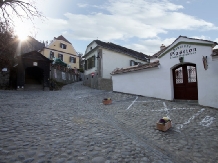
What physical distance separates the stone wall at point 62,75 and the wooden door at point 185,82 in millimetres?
17122

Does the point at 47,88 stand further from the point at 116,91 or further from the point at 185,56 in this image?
the point at 185,56

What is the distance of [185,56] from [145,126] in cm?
602

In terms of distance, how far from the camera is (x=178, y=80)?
418 inches

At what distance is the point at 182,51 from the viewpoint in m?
9.91

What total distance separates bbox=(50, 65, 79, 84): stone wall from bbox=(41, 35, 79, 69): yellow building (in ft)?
14.7

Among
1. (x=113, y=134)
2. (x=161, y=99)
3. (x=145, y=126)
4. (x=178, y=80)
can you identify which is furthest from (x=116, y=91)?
(x=113, y=134)

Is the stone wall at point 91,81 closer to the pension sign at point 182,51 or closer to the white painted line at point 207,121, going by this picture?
the pension sign at point 182,51

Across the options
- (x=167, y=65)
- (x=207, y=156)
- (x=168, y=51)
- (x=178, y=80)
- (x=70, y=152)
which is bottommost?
(x=207, y=156)

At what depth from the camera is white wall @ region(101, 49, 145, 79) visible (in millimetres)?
20614

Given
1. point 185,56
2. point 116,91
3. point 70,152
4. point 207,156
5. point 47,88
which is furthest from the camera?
point 47,88

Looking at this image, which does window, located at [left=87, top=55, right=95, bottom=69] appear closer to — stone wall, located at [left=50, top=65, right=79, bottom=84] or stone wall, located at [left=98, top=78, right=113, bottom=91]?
stone wall, located at [left=98, top=78, right=113, bottom=91]

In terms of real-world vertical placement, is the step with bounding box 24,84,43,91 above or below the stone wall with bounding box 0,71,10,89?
below

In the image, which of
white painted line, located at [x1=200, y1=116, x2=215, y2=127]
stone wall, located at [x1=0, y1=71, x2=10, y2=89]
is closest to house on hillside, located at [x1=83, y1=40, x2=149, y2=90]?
stone wall, located at [x1=0, y1=71, x2=10, y2=89]

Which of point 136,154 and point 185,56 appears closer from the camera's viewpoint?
point 136,154
